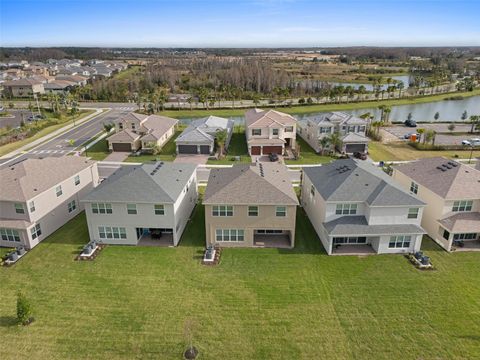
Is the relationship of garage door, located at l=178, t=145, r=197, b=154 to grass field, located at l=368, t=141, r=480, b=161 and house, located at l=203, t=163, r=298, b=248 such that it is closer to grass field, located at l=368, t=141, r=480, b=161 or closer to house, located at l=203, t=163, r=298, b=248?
house, located at l=203, t=163, r=298, b=248

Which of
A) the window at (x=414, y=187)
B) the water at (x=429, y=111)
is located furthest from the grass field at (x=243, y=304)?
the water at (x=429, y=111)

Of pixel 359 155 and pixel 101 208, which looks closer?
pixel 101 208

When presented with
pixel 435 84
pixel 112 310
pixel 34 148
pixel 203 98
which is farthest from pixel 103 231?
pixel 435 84

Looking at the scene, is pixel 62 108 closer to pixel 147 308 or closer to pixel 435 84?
pixel 147 308

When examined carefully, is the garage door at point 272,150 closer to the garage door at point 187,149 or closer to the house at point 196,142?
the house at point 196,142

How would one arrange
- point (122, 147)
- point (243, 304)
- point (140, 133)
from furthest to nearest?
point (140, 133)
point (122, 147)
point (243, 304)

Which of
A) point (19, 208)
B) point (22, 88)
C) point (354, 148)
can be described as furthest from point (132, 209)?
point (22, 88)

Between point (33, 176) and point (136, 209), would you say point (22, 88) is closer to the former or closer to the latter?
point (33, 176)

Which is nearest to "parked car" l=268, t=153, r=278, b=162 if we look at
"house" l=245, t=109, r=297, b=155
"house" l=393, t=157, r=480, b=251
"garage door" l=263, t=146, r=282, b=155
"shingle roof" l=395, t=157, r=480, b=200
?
"garage door" l=263, t=146, r=282, b=155
